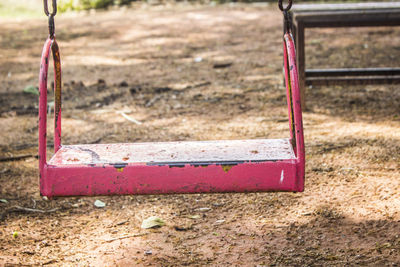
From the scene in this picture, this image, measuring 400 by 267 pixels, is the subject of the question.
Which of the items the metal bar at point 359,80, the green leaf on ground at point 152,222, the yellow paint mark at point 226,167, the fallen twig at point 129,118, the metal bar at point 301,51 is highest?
the yellow paint mark at point 226,167

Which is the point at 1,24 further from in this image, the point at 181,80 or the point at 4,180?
the point at 4,180

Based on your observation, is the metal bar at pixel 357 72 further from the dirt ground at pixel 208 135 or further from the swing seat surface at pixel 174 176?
the swing seat surface at pixel 174 176

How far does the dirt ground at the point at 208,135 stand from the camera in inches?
88.1

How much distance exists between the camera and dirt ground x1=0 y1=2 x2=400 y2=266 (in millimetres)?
2238

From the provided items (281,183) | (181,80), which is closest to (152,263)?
(281,183)

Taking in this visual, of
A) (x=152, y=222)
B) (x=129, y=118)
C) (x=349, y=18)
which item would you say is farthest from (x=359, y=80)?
(x=152, y=222)

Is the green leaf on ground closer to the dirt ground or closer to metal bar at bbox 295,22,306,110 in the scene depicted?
the dirt ground

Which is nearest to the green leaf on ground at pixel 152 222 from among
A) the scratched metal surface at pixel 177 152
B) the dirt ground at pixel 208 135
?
the dirt ground at pixel 208 135

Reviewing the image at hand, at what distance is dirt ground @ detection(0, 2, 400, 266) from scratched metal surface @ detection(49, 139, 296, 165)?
467mm

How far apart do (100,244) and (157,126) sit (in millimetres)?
1731

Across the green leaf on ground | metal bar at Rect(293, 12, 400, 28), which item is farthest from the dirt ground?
metal bar at Rect(293, 12, 400, 28)

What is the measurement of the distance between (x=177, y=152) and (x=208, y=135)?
1.67m

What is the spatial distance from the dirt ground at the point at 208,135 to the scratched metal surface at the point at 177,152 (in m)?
0.47

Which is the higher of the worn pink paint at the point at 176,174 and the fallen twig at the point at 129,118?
the worn pink paint at the point at 176,174
